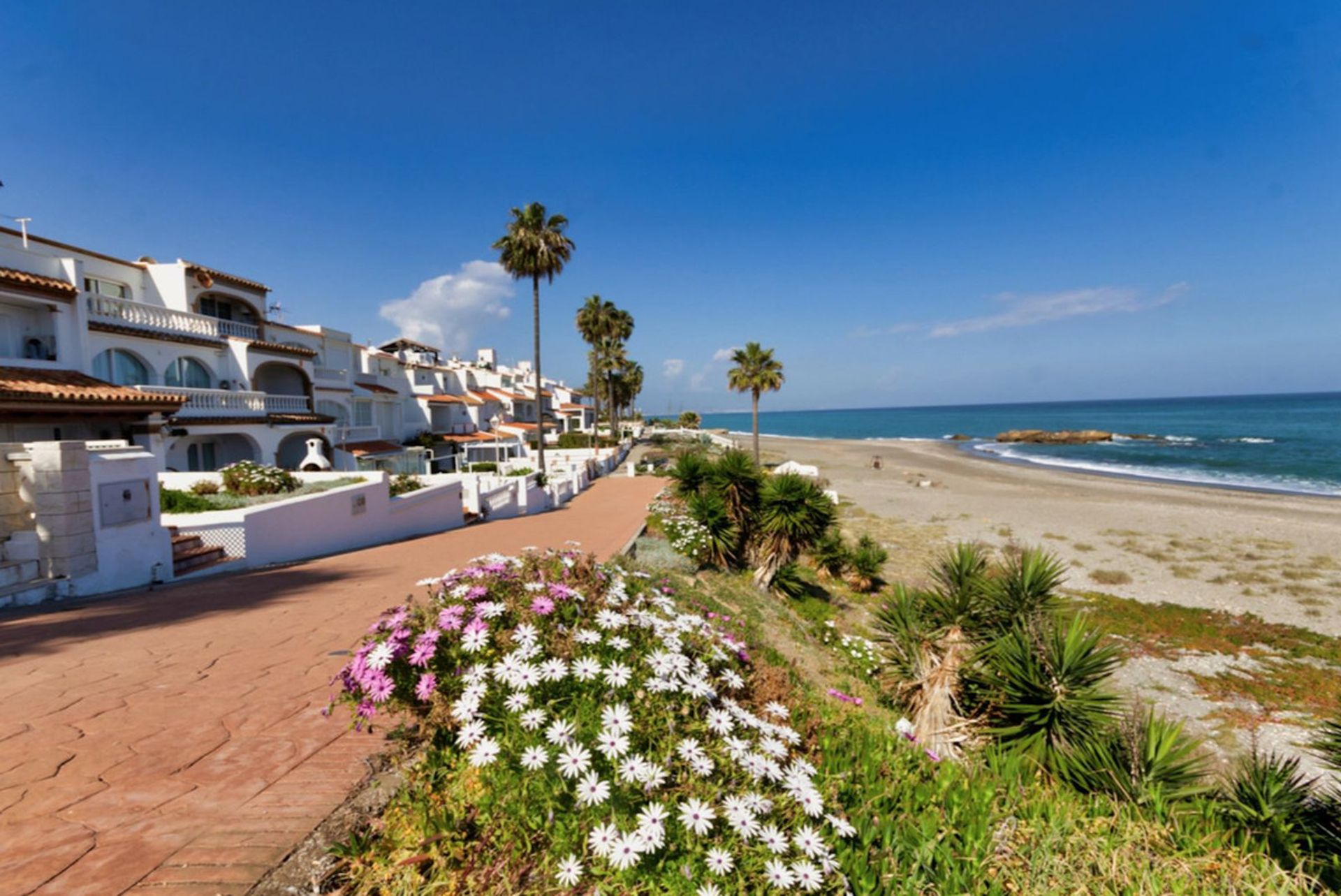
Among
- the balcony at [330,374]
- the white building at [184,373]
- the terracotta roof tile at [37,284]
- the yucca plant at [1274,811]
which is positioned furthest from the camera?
the balcony at [330,374]

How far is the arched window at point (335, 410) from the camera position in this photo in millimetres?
29938

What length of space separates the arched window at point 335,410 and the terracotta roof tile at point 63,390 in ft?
46.2

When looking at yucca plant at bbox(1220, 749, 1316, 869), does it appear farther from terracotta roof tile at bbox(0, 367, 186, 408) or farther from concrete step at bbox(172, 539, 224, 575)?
terracotta roof tile at bbox(0, 367, 186, 408)

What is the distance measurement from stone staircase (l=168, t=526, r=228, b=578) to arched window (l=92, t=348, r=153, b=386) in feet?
40.3

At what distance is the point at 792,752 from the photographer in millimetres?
3299

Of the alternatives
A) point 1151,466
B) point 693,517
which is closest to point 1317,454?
point 1151,466

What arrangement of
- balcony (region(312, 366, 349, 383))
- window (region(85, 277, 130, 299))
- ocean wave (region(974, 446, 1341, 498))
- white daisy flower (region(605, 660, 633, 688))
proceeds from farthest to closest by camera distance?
ocean wave (region(974, 446, 1341, 498)), balcony (region(312, 366, 349, 383)), window (region(85, 277, 130, 299)), white daisy flower (region(605, 660, 633, 688))

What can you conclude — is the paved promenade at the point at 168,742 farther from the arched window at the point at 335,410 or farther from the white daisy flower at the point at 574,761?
the arched window at the point at 335,410

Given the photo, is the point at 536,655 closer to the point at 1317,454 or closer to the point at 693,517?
the point at 693,517

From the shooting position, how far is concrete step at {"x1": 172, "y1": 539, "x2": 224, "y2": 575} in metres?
10.3

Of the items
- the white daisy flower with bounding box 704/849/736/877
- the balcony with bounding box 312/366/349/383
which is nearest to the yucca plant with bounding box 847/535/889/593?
the white daisy flower with bounding box 704/849/736/877

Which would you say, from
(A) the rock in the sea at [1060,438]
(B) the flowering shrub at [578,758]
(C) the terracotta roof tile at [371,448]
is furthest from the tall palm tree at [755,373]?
(A) the rock in the sea at [1060,438]

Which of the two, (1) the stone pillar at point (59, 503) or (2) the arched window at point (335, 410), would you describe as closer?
(1) the stone pillar at point (59, 503)

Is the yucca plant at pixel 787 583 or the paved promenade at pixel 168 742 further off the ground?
the paved promenade at pixel 168 742
